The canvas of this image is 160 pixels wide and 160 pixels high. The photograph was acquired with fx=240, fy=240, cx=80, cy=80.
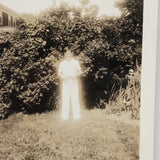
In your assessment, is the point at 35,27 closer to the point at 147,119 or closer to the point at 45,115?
the point at 45,115

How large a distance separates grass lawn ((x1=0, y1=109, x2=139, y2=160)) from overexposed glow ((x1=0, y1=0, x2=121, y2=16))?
905 millimetres

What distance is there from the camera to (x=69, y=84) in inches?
87.0

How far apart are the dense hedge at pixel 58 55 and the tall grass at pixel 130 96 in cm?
5

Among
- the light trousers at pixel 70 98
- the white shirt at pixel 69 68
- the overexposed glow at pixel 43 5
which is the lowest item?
the light trousers at pixel 70 98

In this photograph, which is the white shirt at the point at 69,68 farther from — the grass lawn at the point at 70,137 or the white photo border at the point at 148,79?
the white photo border at the point at 148,79

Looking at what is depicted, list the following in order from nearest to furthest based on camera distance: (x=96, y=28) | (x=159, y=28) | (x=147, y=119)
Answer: (x=159, y=28), (x=147, y=119), (x=96, y=28)

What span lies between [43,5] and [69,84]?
2.44ft

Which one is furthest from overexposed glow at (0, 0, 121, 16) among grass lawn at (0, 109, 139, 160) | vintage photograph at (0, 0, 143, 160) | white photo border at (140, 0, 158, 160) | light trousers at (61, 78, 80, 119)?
grass lawn at (0, 109, 139, 160)

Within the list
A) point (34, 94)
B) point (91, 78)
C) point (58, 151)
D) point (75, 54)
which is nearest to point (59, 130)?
point (58, 151)

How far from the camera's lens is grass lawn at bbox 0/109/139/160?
6.96 feet

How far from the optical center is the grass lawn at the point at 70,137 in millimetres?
2121

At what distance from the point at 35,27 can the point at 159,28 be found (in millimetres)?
1081

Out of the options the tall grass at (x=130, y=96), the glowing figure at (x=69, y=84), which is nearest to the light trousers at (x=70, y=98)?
the glowing figure at (x=69, y=84)

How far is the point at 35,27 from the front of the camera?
86.4 inches
